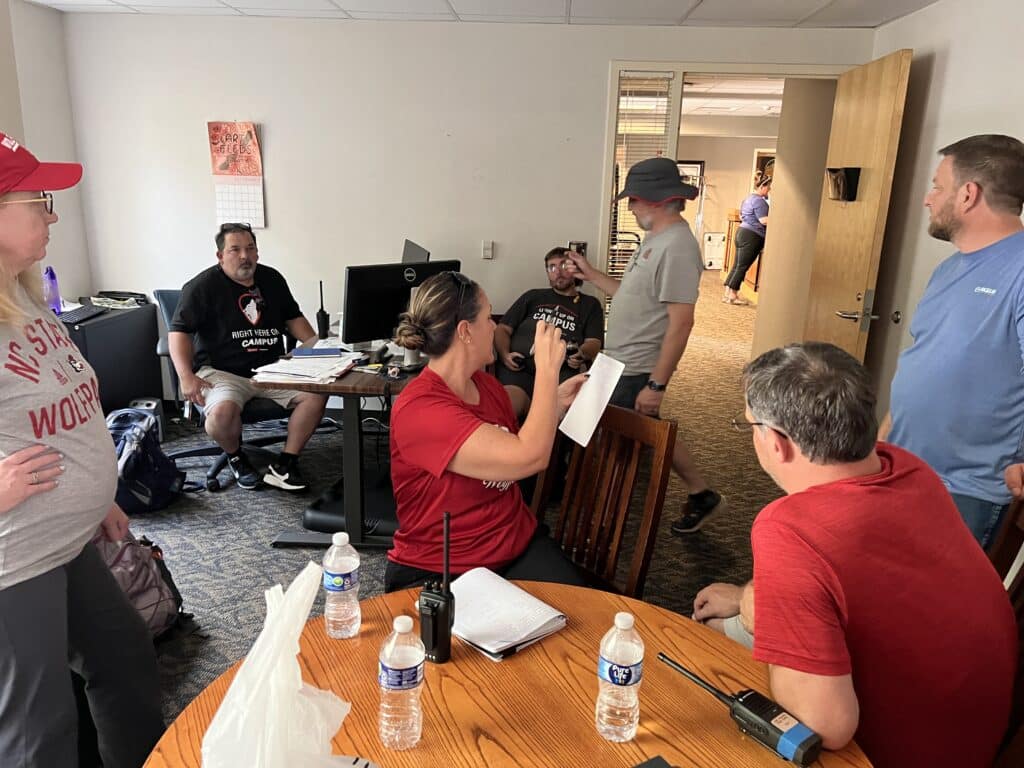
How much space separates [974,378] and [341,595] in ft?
5.52

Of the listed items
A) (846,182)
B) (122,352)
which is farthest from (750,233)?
(122,352)

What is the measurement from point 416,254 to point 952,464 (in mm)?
2532

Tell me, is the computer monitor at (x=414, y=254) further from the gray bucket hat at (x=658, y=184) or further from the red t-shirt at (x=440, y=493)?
the red t-shirt at (x=440, y=493)

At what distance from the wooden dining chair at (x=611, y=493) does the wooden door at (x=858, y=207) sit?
7.47ft

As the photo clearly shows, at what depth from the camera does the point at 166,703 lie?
80.8 inches

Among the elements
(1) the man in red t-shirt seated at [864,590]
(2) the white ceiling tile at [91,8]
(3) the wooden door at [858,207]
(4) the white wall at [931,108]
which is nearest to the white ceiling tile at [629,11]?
(3) the wooden door at [858,207]

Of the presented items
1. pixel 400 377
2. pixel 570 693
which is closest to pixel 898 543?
pixel 570 693

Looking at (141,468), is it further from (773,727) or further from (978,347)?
(978,347)

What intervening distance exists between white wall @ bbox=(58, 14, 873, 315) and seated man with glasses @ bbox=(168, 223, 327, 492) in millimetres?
837

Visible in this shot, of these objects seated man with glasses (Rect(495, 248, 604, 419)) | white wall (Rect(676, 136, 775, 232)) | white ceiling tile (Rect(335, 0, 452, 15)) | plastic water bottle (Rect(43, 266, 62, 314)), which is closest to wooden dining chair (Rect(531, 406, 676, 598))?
seated man with glasses (Rect(495, 248, 604, 419))

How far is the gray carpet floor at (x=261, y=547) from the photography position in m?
2.33

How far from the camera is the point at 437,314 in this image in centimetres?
169

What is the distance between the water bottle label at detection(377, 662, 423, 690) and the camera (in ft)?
3.13

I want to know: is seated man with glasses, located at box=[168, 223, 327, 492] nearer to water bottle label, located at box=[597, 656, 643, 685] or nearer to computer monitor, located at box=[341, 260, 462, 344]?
computer monitor, located at box=[341, 260, 462, 344]
